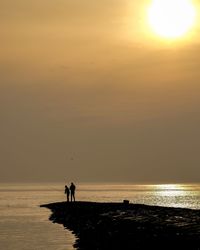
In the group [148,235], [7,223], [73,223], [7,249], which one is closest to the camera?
[148,235]

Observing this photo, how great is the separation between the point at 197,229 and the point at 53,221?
76.9 feet

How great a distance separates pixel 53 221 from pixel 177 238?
87.0 feet

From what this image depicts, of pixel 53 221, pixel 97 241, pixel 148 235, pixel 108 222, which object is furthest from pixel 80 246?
pixel 53 221

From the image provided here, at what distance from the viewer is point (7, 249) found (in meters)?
35.1

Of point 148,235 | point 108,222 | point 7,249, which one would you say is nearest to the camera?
point 148,235

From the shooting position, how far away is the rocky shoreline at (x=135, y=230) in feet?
96.0

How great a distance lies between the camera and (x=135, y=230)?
3538cm

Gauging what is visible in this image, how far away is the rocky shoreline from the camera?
2925cm

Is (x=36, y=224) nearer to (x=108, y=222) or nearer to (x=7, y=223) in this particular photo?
(x=7, y=223)

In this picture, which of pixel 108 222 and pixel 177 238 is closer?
pixel 177 238

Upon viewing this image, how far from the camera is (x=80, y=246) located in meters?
33.5

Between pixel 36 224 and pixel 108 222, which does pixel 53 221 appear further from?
pixel 108 222

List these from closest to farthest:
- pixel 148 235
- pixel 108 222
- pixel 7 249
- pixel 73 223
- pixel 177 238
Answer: pixel 177 238 → pixel 148 235 → pixel 7 249 → pixel 108 222 → pixel 73 223

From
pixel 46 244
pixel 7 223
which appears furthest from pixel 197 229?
pixel 7 223
